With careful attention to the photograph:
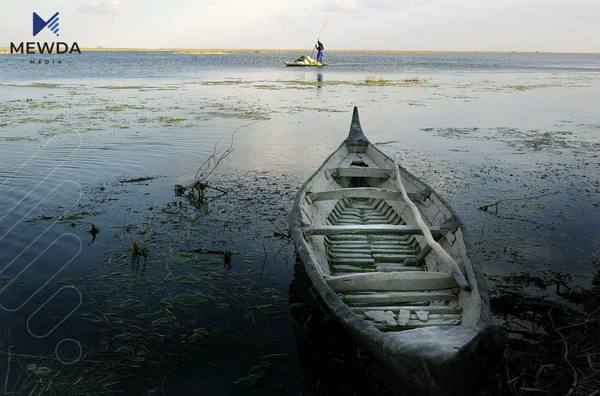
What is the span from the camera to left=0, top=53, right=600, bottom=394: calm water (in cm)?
487

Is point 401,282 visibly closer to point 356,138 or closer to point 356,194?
point 356,194

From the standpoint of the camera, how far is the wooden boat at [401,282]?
306cm

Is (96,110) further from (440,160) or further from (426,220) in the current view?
(426,220)

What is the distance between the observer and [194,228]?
27.3ft

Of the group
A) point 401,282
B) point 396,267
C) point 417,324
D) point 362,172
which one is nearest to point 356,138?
point 362,172

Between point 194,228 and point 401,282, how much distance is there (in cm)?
456

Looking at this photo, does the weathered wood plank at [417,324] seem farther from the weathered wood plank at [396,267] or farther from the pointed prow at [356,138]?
the pointed prow at [356,138]

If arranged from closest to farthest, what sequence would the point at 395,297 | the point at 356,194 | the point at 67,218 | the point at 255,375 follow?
the point at 255,375, the point at 395,297, the point at 356,194, the point at 67,218

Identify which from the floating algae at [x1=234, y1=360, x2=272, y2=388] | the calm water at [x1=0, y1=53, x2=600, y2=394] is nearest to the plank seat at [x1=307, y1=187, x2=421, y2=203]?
the calm water at [x1=0, y1=53, x2=600, y2=394]

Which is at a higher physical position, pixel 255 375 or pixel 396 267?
pixel 396 267

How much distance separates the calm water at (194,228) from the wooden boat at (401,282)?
0.90 metres

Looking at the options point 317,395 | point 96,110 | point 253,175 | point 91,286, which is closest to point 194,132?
point 253,175

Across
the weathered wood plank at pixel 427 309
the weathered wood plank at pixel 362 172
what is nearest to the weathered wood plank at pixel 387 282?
the weathered wood plank at pixel 427 309

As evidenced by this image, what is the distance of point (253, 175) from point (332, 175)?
2.78 meters
